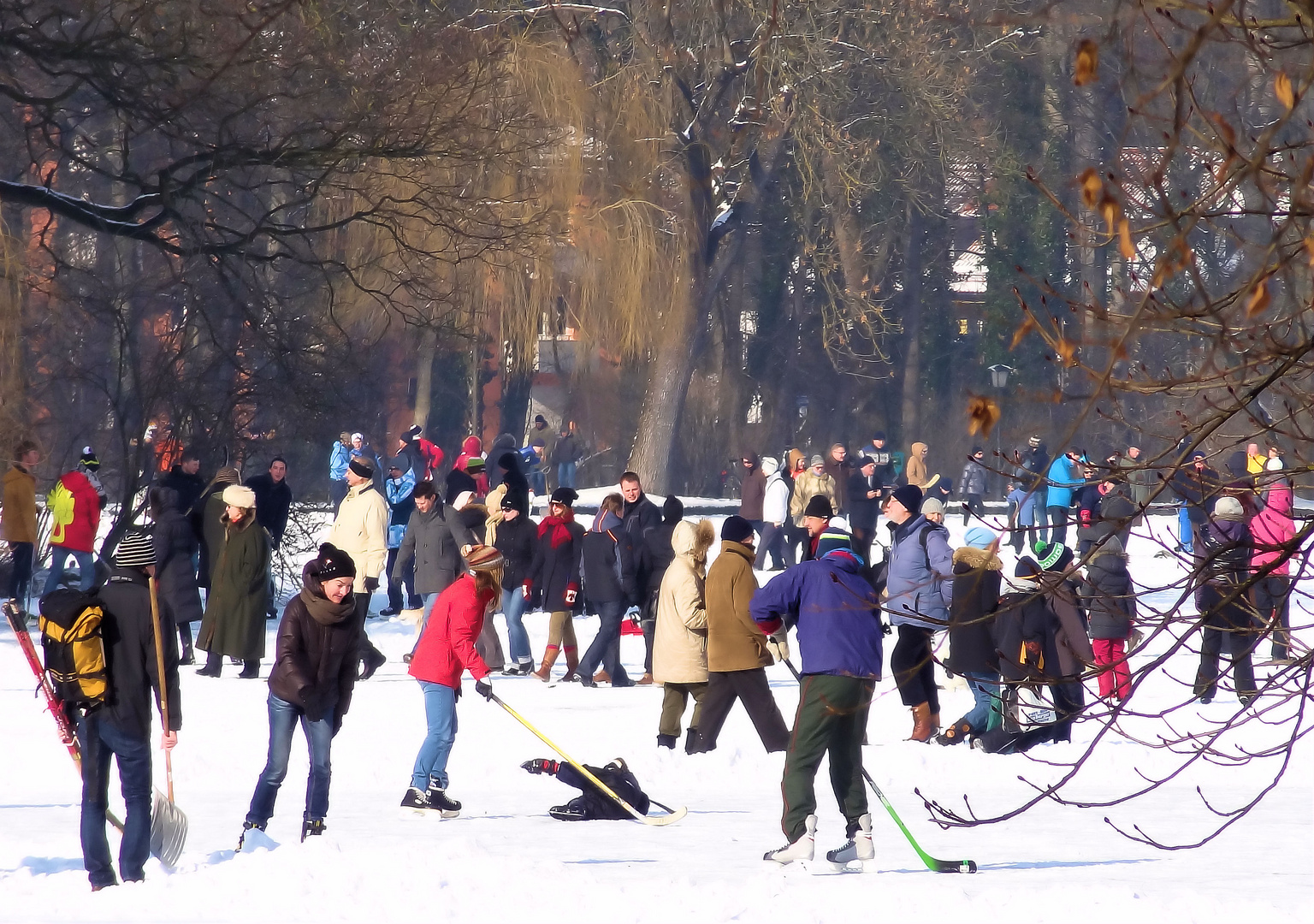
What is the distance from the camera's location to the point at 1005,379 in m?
41.0

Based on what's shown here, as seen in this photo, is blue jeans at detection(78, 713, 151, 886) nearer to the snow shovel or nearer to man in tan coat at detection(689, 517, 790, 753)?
the snow shovel

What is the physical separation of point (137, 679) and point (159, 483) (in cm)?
1042

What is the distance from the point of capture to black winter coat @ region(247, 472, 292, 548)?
1756cm

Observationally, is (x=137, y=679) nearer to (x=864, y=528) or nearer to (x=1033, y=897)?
(x=1033, y=897)

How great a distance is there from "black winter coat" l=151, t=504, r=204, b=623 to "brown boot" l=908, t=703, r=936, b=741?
5.86 metres

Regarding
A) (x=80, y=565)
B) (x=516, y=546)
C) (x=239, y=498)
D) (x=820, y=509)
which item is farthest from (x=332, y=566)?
→ (x=80, y=565)

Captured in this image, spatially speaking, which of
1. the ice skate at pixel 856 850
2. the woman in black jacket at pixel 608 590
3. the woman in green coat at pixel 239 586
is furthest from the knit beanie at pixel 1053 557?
the woman in green coat at pixel 239 586

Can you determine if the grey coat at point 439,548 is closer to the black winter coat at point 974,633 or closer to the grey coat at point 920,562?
the grey coat at point 920,562

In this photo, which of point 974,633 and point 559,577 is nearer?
point 974,633

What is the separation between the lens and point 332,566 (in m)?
8.38

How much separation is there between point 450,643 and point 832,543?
209 centimetres

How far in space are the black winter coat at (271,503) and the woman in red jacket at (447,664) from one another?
844cm

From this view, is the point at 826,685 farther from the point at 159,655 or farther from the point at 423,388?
the point at 423,388

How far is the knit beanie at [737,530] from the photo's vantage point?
1115 cm
